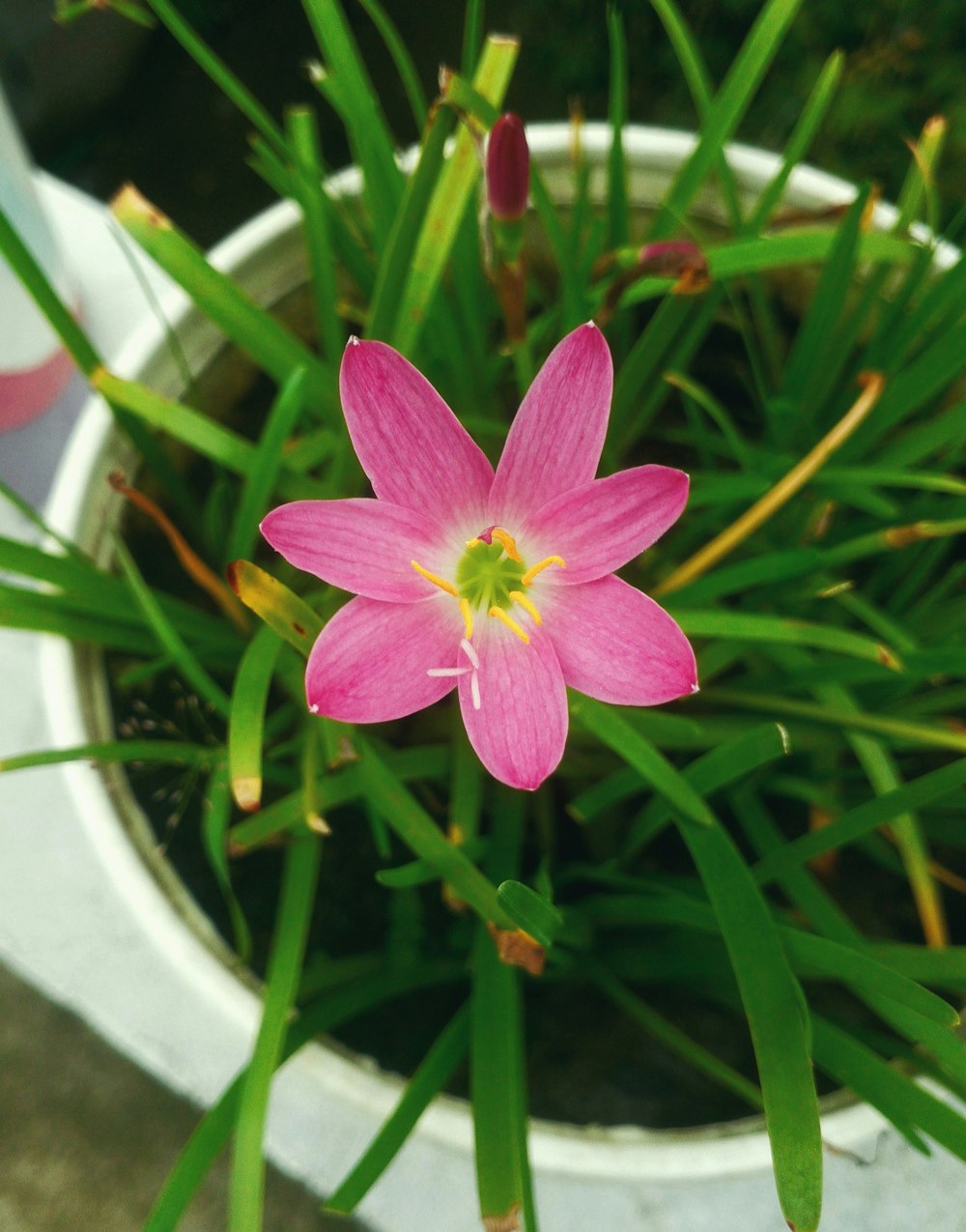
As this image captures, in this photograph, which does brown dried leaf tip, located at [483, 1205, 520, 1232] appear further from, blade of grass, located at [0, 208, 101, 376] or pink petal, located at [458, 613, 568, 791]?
blade of grass, located at [0, 208, 101, 376]

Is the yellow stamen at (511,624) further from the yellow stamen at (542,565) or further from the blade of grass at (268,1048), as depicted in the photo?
the blade of grass at (268,1048)

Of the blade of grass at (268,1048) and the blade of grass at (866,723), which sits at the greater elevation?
the blade of grass at (866,723)

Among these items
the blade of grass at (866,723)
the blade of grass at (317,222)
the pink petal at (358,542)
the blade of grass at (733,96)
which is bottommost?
the pink petal at (358,542)

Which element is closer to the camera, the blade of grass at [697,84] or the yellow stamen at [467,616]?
the yellow stamen at [467,616]

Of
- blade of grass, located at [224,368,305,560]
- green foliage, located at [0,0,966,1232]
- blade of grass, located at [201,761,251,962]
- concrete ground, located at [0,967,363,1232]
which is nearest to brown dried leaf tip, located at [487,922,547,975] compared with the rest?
green foliage, located at [0,0,966,1232]

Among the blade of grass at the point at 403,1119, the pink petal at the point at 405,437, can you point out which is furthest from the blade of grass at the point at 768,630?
the blade of grass at the point at 403,1119

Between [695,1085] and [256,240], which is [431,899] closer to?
[695,1085]

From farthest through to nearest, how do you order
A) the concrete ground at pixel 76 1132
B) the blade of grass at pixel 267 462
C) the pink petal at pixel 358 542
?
1. the concrete ground at pixel 76 1132
2. the blade of grass at pixel 267 462
3. the pink petal at pixel 358 542

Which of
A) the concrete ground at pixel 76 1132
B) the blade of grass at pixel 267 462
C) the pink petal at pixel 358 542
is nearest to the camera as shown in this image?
the pink petal at pixel 358 542
